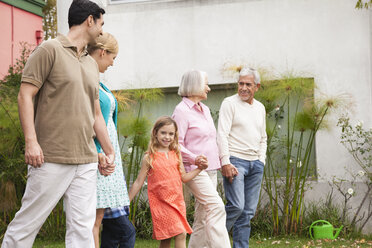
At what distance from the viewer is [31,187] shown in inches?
124

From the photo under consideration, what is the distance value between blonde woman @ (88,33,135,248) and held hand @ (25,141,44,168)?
883 millimetres

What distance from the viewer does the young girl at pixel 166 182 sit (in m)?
4.52

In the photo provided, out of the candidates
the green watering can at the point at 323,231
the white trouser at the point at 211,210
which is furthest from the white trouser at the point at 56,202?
the green watering can at the point at 323,231

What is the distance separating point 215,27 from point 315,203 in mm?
2628

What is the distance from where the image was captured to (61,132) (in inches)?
126

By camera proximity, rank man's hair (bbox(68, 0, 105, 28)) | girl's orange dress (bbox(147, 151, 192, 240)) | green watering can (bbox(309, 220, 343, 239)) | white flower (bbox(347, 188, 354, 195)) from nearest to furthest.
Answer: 1. man's hair (bbox(68, 0, 105, 28))
2. girl's orange dress (bbox(147, 151, 192, 240))
3. green watering can (bbox(309, 220, 343, 239))
4. white flower (bbox(347, 188, 354, 195))

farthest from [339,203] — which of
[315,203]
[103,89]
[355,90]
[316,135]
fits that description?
[103,89]

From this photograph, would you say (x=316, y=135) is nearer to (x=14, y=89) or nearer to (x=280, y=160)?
(x=280, y=160)

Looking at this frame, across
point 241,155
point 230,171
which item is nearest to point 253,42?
point 241,155

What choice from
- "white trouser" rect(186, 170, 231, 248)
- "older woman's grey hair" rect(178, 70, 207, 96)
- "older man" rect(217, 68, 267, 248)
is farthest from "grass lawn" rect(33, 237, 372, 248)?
"older woman's grey hair" rect(178, 70, 207, 96)

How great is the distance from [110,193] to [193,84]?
4.85ft

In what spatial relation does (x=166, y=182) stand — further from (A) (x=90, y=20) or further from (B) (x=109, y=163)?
(A) (x=90, y=20)

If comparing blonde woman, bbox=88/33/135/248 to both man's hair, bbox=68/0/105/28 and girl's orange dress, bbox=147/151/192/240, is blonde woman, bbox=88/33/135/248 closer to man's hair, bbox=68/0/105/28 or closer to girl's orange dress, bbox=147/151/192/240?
girl's orange dress, bbox=147/151/192/240

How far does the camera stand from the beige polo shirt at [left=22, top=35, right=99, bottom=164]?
3.15 meters
